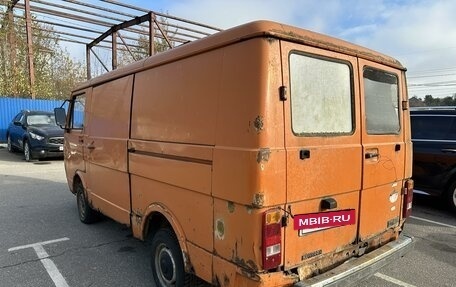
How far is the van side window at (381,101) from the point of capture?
3.32 meters

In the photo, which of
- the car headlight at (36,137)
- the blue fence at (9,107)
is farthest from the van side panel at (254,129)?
the blue fence at (9,107)

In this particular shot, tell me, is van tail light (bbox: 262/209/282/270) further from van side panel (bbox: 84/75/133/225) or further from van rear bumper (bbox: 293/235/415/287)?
van side panel (bbox: 84/75/133/225)

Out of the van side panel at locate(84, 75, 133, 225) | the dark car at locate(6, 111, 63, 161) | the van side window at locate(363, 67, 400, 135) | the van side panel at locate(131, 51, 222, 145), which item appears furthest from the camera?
the dark car at locate(6, 111, 63, 161)

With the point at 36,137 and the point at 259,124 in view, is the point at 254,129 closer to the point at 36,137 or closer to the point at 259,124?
the point at 259,124

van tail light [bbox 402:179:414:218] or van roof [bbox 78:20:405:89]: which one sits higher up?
van roof [bbox 78:20:405:89]

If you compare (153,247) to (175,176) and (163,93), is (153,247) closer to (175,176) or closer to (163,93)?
(175,176)

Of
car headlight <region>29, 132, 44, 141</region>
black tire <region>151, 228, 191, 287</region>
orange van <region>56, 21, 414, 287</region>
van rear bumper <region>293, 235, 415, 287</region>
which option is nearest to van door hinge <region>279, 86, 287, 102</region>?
orange van <region>56, 21, 414, 287</region>

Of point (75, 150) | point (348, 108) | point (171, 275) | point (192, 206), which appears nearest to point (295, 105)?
point (348, 108)

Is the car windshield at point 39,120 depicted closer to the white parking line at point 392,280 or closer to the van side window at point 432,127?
the van side window at point 432,127

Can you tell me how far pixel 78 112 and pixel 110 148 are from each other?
191 cm

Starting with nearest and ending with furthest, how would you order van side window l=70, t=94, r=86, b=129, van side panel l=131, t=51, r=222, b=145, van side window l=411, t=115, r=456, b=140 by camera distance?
van side panel l=131, t=51, r=222, b=145 → van side window l=70, t=94, r=86, b=129 → van side window l=411, t=115, r=456, b=140

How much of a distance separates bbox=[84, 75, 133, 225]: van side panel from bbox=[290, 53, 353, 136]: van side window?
210cm

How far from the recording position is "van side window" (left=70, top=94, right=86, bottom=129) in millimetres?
5777

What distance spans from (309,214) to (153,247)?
5.50ft
